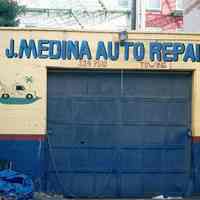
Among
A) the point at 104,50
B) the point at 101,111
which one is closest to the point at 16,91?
the point at 101,111

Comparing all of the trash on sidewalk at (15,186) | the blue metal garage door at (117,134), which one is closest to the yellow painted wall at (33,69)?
the blue metal garage door at (117,134)

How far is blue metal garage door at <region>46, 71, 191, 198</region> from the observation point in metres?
18.6

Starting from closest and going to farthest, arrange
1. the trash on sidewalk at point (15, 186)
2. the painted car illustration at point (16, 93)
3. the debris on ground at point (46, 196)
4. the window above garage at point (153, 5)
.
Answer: the trash on sidewalk at point (15, 186)
the debris on ground at point (46, 196)
the painted car illustration at point (16, 93)
the window above garage at point (153, 5)

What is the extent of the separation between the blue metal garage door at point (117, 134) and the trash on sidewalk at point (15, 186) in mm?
1364

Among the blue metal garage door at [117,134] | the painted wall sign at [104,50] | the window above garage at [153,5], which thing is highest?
the window above garage at [153,5]

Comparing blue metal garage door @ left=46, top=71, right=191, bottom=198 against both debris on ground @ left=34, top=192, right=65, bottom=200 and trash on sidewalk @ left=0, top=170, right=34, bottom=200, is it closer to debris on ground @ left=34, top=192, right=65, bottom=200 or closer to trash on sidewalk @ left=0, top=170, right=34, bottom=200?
debris on ground @ left=34, top=192, right=65, bottom=200

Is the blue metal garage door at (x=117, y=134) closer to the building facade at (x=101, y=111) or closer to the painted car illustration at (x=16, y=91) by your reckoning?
the building facade at (x=101, y=111)

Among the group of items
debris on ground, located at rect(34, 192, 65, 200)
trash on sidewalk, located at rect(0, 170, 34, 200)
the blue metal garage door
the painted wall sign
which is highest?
the painted wall sign

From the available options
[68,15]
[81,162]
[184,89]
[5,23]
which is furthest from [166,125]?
[68,15]

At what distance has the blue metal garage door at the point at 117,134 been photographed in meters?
18.6

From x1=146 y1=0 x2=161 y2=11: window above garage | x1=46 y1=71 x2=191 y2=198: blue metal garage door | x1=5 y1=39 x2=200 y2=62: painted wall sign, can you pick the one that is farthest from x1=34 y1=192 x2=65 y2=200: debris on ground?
x1=146 y1=0 x2=161 y2=11: window above garage

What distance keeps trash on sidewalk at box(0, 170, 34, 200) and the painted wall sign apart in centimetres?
296

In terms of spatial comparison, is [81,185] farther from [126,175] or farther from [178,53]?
[178,53]

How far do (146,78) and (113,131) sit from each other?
1.55 meters
